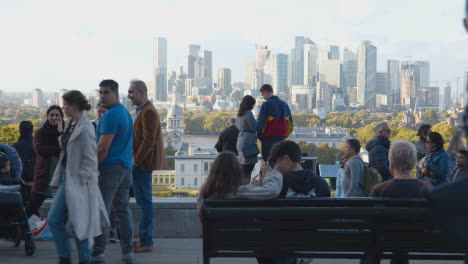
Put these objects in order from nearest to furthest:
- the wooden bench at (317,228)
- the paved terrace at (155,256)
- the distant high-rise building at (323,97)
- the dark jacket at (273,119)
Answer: the wooden bench at (317,228) < the paved terrace at (155,256) < the dark jacket at (273,119) < the distant high-rise building at (323,97)

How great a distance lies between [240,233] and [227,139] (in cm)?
488

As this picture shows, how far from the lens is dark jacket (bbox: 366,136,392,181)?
701 centimetres

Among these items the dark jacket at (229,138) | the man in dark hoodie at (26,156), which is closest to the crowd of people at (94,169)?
the man in dark hoodie at (26,156)

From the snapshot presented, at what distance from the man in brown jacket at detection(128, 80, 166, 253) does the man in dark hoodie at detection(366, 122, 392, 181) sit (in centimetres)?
239

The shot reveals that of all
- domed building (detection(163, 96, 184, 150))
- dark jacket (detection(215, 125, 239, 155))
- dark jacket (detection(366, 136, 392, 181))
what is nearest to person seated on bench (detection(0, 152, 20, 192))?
dark jacket (detection(215, 125, 239, 155))

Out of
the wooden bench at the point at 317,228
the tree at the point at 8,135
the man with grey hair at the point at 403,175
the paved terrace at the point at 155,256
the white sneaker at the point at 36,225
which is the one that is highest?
the man with grey hair at the point at 403,175

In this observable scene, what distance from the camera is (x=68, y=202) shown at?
15.5ft

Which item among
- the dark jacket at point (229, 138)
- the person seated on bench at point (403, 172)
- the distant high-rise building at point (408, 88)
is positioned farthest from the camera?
the distant high-rise building at point (408, 88)

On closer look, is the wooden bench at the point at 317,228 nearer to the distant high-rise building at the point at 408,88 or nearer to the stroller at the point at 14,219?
the stroller at the point at 14,219

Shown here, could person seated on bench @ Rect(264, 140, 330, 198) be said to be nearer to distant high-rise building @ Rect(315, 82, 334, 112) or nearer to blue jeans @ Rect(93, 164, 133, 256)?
blue jeans @ Rect(93, 164, 133, 256)

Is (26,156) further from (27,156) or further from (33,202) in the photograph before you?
(33,202)

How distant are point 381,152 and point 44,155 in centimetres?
345

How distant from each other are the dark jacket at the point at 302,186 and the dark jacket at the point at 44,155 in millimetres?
2747

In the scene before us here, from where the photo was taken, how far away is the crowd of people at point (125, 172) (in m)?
4.45
